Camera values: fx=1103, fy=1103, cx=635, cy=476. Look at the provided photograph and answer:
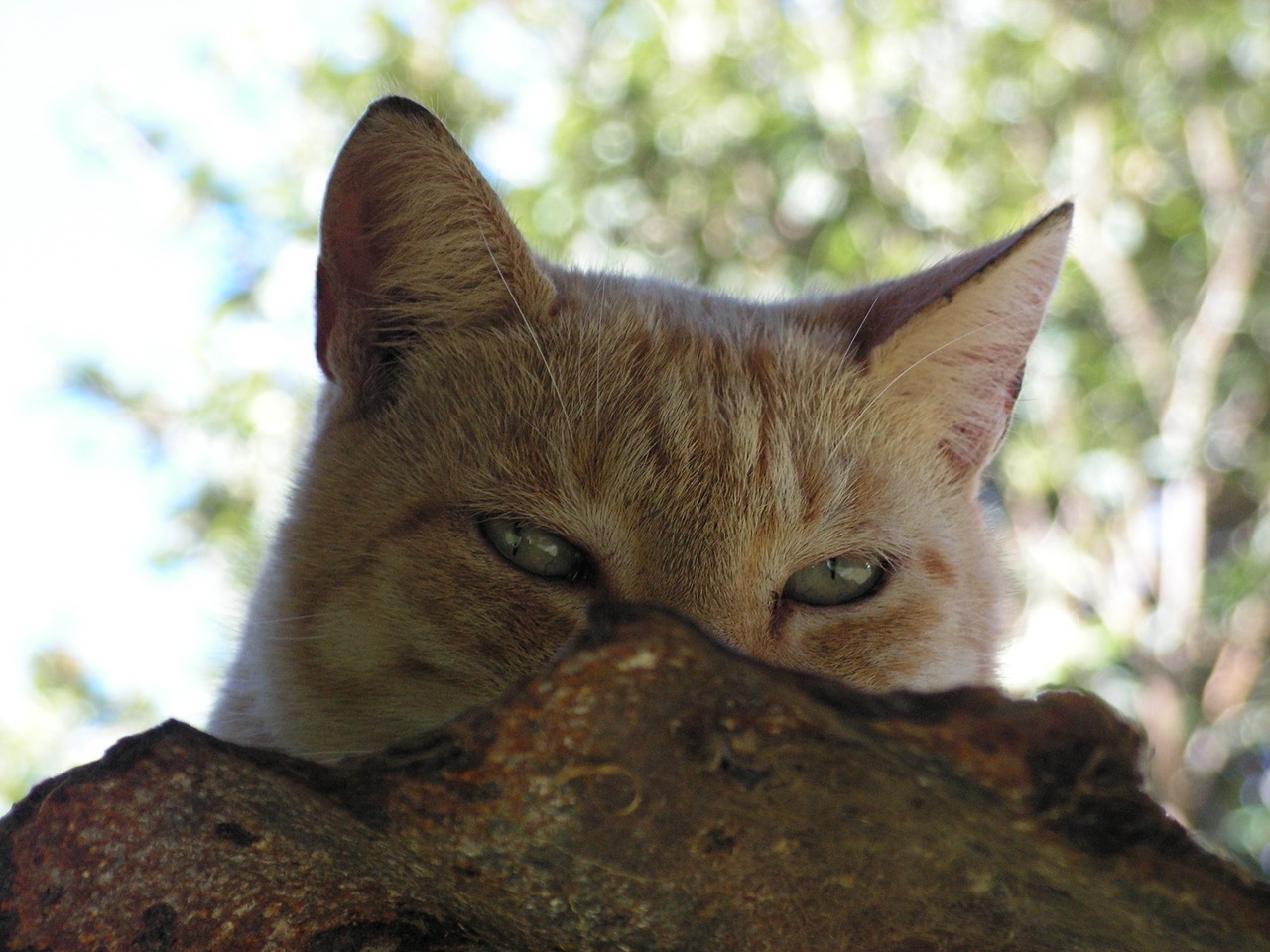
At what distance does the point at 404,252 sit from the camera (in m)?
1.93

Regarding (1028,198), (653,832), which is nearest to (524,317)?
(653,832)

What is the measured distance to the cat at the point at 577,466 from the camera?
1.61 meters

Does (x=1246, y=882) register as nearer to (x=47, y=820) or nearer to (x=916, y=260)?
(x=47, y=820)

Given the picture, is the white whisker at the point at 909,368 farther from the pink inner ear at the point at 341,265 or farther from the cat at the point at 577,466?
the pink inner ear at the point at 341,265

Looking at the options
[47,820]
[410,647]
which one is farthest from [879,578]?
[47,820]

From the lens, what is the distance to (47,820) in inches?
34.5

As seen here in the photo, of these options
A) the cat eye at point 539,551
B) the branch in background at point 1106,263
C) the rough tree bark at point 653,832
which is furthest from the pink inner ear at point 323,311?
the branch in background at point 1106,263

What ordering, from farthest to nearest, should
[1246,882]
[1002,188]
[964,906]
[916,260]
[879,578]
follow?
[1002,188]
[916,260]
[879,578]
[964,906]
[1246,882]

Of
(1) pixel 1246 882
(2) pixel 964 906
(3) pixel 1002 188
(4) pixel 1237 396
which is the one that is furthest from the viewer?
(4) pixel 1237 396

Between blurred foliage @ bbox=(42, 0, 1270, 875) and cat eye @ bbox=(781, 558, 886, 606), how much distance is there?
3.34 metres

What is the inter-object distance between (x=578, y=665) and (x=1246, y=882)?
1.54 feet

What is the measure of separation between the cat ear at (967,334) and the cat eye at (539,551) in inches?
27.0

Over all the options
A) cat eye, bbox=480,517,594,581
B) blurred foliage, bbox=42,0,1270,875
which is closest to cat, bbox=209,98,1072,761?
cat eye, bbox=480,517,594,581

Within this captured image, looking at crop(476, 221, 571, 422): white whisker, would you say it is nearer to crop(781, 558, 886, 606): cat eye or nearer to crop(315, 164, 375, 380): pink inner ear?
crop(315, 164, 375, 380): pink inner ear
